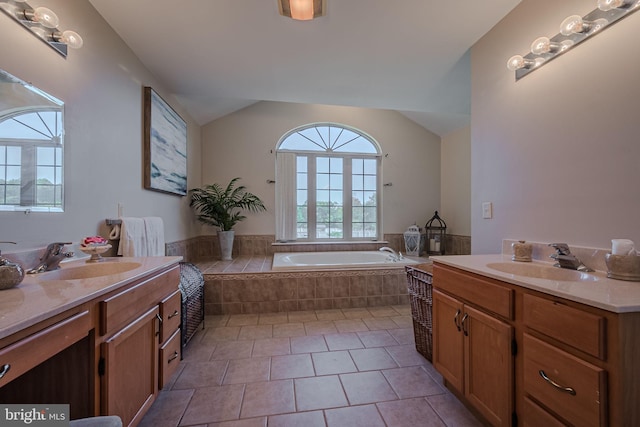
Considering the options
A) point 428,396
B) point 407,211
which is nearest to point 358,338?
point 428,396

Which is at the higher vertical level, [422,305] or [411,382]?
[422,305]

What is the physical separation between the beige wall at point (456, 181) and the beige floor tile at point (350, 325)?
2.31 metres

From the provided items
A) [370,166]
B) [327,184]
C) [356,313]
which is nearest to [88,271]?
[356,313]

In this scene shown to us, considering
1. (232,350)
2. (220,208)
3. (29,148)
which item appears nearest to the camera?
(29,148)

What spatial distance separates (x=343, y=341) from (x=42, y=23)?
260 centimetres

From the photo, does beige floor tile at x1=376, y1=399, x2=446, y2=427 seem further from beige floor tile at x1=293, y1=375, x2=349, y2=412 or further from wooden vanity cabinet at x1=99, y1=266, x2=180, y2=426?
wooden vanity cabinet at x1=99, y1=266, x2=180, y2=426

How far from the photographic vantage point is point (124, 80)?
1910mm

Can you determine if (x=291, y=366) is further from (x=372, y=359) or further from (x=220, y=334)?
(x=220, y=334)

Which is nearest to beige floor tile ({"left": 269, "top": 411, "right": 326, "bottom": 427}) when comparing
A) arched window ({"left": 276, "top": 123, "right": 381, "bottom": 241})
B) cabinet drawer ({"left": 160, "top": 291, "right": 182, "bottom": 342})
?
cabinet drawer ({"left": 160, "top": 291, "right": 182, "bottom": 342})

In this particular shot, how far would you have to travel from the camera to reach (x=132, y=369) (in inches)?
42.3

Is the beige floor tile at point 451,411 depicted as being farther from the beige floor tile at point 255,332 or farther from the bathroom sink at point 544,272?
the beige floor tile at point 255,332

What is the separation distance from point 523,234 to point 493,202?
0.99ft

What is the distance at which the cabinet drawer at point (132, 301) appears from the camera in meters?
0.91

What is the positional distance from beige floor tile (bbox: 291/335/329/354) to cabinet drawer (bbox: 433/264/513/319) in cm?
104
